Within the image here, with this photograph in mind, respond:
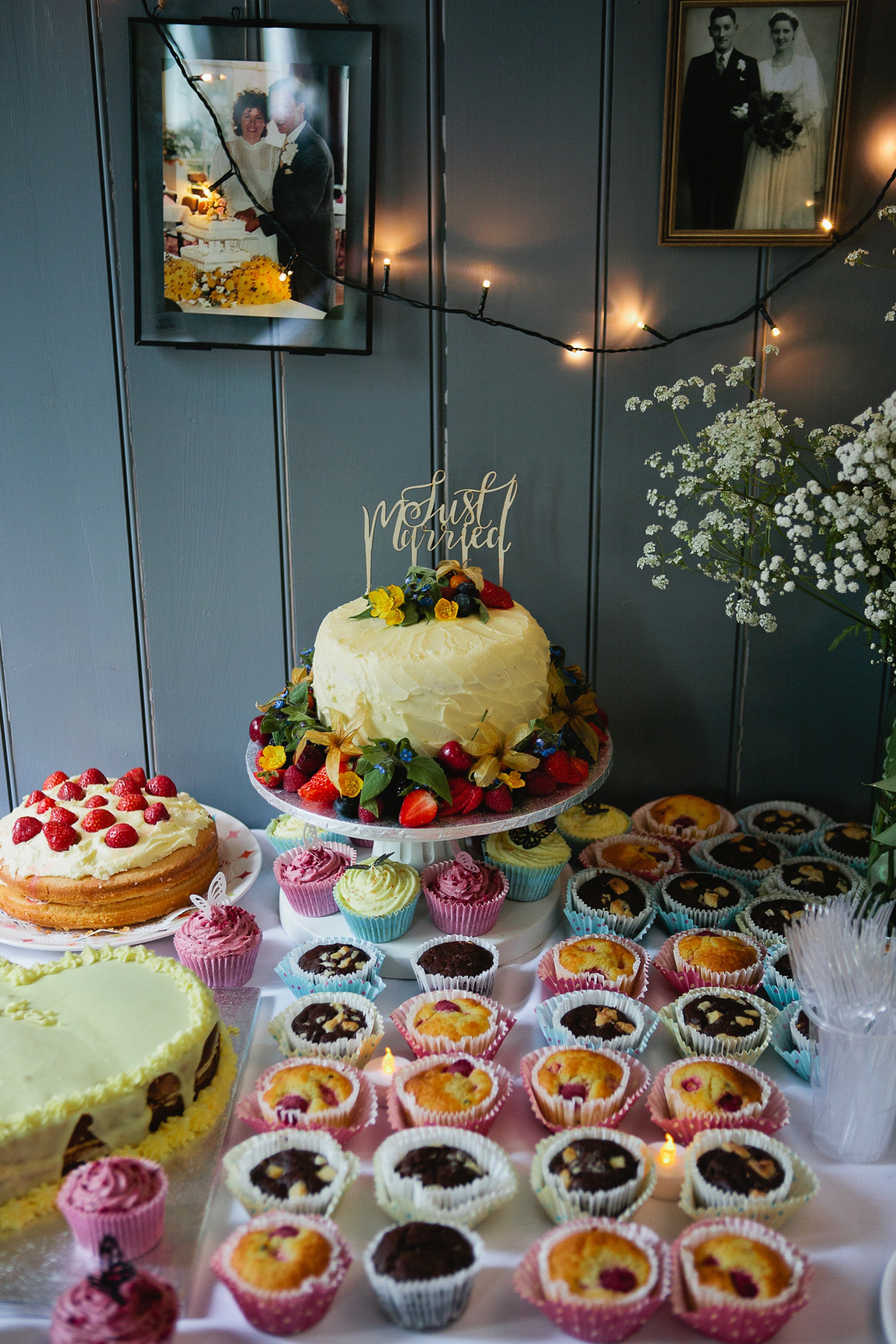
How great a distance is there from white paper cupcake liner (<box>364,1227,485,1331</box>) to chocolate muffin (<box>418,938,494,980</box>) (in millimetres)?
582

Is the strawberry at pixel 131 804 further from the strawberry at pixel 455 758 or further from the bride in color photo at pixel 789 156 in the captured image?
the bride in color photo at pixel 789 156

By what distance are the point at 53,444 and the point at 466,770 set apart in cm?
140

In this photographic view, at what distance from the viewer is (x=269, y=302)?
228 cm

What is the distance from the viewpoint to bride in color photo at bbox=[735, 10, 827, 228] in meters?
2.13

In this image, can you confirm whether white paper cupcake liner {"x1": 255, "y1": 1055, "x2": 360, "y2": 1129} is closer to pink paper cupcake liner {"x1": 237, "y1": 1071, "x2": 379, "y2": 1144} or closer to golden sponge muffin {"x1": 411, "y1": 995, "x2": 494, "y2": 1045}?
pink paper cupcake liner {"x1": 237, "y1": 1071, "x2": 379, "y2": 1144}

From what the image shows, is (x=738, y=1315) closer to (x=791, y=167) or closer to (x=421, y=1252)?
(x=421, y=1252)

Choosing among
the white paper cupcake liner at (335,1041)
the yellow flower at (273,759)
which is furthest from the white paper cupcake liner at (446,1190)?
the yellow flower at (273,759)

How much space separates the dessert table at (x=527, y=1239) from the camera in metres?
1.28

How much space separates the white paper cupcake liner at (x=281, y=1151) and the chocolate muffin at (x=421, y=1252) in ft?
0.38

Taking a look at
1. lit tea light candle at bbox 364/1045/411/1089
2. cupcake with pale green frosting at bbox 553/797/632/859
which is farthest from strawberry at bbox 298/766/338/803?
cupcake with pale green frosting at bbox 553/797/632/859

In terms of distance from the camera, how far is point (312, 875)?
2084mm

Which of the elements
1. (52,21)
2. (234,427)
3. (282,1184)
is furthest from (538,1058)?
(52,21)

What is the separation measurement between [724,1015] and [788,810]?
3.16 ft

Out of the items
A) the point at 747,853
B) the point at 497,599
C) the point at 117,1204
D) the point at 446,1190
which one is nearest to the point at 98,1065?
the point at 117,1204
